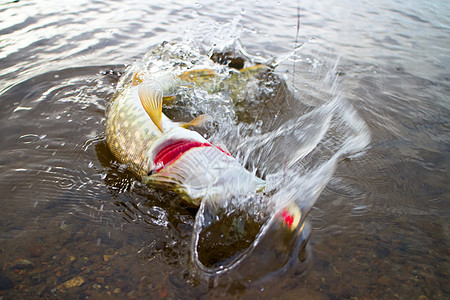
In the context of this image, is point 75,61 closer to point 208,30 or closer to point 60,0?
point 208,30

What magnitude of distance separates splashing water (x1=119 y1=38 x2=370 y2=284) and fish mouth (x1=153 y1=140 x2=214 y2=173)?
1.47ft

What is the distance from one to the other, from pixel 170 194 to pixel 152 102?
79cm

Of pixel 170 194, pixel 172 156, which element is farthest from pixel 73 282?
pixel 172 156

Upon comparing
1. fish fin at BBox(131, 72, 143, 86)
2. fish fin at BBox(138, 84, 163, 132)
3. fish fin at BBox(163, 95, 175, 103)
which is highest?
fish fin at BBox(138, 84, 163, 132)

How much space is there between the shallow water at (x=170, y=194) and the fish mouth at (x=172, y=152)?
0.85 feet

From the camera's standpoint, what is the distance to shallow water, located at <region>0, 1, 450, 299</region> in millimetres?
Result: 1990

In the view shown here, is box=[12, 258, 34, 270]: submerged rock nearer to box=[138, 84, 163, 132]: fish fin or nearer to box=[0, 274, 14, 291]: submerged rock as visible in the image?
box=[0, 274, 14, 291]: submerged rock

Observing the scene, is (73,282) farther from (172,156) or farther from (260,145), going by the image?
(260,145)

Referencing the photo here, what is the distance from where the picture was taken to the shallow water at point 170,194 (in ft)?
6.53

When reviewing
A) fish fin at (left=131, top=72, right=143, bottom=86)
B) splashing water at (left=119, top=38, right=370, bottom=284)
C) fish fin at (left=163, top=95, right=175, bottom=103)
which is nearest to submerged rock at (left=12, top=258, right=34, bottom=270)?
splashing water at (left=119, top=38, right=370, bottom=284)

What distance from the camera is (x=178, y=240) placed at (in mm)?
2199

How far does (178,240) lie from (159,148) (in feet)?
2.29

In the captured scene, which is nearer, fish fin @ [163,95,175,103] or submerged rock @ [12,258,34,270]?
submerged rock @ [12,258,34,270]

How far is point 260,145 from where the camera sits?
3.09 m
